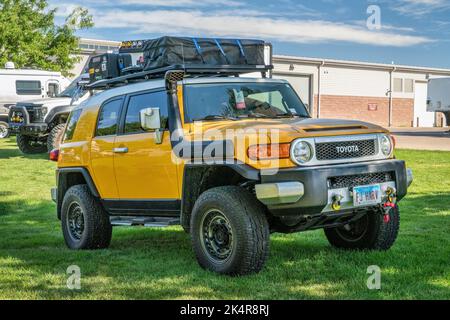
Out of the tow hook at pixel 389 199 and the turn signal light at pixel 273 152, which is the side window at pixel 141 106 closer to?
the turn signal light at pixel 273 152

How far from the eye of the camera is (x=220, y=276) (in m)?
5.82

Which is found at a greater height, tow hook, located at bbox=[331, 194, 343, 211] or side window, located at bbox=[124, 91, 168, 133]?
side window, located at bbox=[124, 91, 168, 133]

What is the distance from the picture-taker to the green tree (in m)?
34.9

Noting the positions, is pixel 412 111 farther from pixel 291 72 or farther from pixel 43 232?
pixel 43 232

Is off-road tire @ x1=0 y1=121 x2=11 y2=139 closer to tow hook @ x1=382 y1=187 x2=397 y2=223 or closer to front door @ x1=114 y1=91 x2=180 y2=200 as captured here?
front door @ x1=114 y1=91 x2=180 y2=200

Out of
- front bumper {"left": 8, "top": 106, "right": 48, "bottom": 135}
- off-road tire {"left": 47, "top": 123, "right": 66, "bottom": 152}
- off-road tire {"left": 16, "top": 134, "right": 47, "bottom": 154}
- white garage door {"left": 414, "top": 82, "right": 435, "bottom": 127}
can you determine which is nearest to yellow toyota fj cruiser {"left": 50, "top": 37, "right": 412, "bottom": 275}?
off-road tire {"left": 47, "top": 123, "right": 66, "bottom": 152}

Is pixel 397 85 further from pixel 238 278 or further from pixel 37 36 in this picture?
pixel 238 278

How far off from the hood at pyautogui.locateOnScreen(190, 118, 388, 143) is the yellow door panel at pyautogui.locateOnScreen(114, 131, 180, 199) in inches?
17.6

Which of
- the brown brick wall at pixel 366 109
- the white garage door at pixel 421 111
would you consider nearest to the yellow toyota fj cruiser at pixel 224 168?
the brown brick wall at pixel 366 109

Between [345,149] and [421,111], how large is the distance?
50223 mm

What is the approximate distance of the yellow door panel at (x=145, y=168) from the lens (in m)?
6.47

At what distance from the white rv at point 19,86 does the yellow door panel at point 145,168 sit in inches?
790

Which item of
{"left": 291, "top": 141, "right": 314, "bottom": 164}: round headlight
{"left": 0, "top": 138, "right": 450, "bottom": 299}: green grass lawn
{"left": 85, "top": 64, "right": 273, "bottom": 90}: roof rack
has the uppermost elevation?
{"left": 85, "top": 64, "right": 273, "bottom": 90}: roof rack
